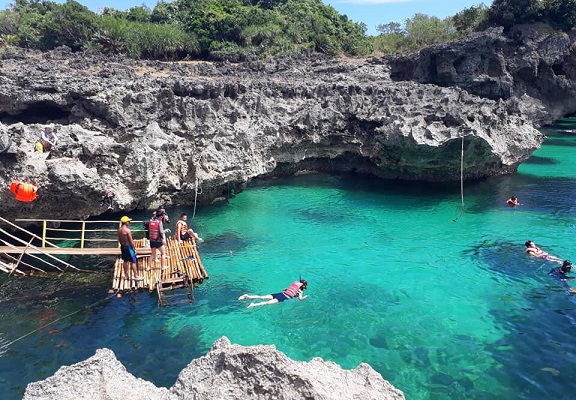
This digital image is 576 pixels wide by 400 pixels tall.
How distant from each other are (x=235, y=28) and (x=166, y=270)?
34017 millimetres

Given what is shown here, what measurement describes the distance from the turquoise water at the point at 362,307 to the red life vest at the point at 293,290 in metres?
0.39

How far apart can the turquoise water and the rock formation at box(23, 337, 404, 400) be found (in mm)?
4176

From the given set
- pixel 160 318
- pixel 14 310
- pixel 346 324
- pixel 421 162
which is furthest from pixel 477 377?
pixel 421 162

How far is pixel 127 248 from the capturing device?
41.7 ft

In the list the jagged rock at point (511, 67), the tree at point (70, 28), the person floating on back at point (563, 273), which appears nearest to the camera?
the person floating on back at point (563, 273)

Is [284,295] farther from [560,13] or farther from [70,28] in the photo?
[560,13]

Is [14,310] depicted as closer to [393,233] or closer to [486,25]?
[393,233]

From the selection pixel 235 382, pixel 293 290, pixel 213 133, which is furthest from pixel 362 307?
pixel 213 133

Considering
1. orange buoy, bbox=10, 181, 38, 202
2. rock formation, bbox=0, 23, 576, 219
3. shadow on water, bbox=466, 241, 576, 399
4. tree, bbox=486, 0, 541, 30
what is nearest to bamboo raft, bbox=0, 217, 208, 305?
orange buoy, bbox=10, 181, 38, 202

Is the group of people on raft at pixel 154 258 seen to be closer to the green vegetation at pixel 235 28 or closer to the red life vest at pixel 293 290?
the red life vest at pixel 293 290

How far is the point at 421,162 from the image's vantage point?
22734 mm

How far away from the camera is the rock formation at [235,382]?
489 cm

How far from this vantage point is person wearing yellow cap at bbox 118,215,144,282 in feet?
41.1

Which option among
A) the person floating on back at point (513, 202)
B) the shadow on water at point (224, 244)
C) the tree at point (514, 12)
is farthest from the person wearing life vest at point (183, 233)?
the tree at point (514, 12)
